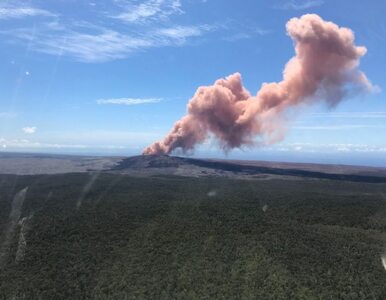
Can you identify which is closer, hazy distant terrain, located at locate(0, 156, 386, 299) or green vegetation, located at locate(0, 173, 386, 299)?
green vegetation, located at locate(0, 173, 386, 299)

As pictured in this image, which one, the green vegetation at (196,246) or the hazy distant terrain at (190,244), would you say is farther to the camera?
the hazy distant terrain at (190,244)

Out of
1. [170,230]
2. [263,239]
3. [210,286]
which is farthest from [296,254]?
[170,230]

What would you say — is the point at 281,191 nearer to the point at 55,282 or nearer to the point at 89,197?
the point at 89,197

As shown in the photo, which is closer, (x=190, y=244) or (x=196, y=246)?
(x=196, y=246)
